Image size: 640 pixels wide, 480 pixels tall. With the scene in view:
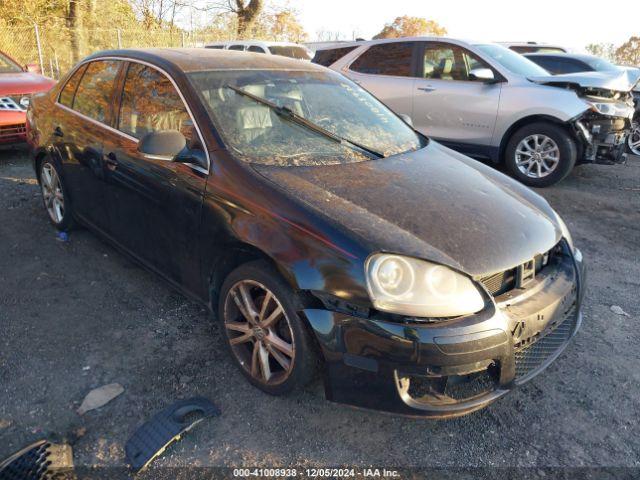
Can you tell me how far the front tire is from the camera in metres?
4.08

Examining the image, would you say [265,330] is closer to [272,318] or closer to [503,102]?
[272,318]

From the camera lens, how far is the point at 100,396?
248cm

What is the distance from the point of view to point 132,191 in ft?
10.1

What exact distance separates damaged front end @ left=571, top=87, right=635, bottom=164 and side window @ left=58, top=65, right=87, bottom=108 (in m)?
5.33

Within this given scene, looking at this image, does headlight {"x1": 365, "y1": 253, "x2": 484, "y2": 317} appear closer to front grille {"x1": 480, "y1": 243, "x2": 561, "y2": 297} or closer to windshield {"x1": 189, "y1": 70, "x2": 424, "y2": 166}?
front grille {"x1": 480, "y1": 243, "x2": 561, "y2": 297}

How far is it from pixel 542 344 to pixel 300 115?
1868 mm

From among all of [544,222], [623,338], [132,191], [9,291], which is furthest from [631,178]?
[9,291]

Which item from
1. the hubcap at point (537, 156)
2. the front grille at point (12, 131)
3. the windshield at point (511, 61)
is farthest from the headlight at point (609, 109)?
the front grille at point (12, 131)

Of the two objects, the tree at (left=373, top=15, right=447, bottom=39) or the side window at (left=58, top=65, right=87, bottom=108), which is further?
the tree at (left=373, top=15, right=447, bottom=39)

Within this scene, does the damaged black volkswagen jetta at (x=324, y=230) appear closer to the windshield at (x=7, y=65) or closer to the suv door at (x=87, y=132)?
the suv door at (x=87, y=132)

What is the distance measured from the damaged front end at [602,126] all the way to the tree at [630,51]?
26.5 meters

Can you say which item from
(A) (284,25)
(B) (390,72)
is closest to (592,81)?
(B) (390,72)

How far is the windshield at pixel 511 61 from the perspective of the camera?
6.50 metres

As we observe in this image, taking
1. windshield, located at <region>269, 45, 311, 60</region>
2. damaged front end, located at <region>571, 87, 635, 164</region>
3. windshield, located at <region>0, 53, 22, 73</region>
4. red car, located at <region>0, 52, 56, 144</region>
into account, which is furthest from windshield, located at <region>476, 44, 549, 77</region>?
windshield, located at <region>269, 45, 311, 60</region>
